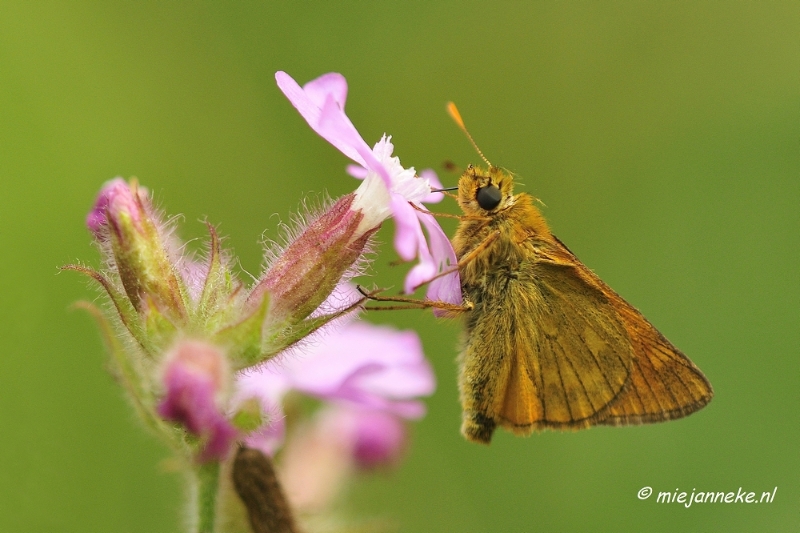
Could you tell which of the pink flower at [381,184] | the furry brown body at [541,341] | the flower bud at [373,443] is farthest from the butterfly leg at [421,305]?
the flower bud at [373,443]

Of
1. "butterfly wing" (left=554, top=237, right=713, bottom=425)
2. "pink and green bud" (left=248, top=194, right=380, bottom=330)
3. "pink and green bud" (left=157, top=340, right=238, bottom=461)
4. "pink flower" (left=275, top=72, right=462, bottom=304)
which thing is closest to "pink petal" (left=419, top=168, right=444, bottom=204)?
"pink flower" (left=275, top=72, right=462, bottom=304)

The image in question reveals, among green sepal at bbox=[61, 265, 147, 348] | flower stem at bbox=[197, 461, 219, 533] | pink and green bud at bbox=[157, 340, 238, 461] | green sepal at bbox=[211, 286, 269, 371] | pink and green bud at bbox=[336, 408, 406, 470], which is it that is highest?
pink and green bud at bbox=[336, 408, 406, 470]

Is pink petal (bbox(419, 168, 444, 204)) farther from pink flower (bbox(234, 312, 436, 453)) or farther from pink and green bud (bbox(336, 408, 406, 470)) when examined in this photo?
pink and green bud (bbox(336, 408, 406, 470))

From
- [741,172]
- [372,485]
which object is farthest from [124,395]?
[741,172]

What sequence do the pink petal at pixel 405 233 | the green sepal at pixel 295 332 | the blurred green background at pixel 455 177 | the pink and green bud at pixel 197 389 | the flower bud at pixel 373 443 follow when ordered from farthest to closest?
the blurred green background at pixel 455 177
the flower bud at pixel 373 443
the green sepal at pixel 295 332
the pink petal at pixel 405 233
the pink and green bud at pixel 197 389

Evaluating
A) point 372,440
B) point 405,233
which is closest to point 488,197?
point 405,233

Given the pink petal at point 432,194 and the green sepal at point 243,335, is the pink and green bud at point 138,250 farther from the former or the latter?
the pink petal at point 432,194

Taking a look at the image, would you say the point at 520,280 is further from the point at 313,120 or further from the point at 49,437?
the point at 49,437
